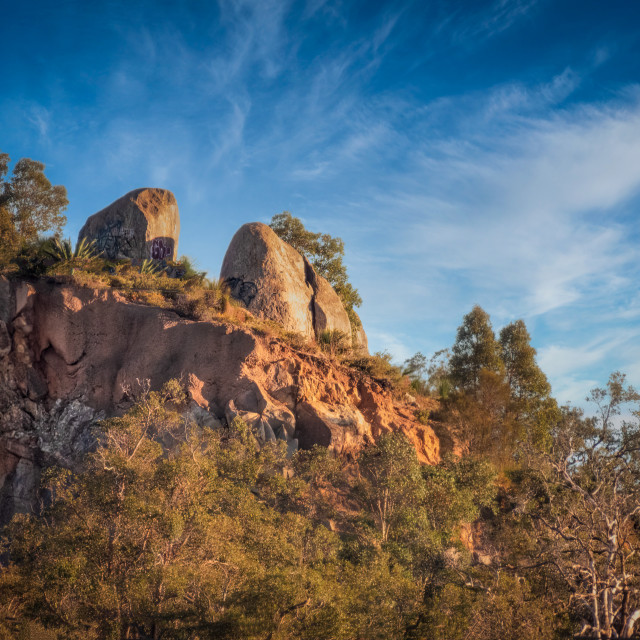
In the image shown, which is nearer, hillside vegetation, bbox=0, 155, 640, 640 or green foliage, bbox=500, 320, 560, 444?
hillside vegetation, bbox=0, 155, 640, 640

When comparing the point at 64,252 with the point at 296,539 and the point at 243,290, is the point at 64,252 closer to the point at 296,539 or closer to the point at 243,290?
the point at 243,290

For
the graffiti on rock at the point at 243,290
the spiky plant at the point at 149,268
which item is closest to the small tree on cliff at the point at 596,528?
the graffiti on rock at the point at 243,290

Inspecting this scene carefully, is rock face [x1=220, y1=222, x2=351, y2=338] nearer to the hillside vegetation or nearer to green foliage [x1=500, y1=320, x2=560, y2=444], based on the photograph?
the hillside vegetation

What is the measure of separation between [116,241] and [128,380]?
10.8 metres

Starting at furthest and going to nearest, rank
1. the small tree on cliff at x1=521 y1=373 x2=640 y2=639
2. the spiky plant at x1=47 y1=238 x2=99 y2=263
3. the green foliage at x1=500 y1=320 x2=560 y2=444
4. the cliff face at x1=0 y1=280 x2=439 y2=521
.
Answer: the green foliage at x1=500 y1=320 x2=560 y2=444, the spiky plant at x1=47 y1=238 x2=99 y2=263, the cliff face at x1=0 y1=280 x2=439 y2=521, the small tree on cliff at x1=521 y1=373 x2=640 y2=639

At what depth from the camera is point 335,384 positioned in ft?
72.4

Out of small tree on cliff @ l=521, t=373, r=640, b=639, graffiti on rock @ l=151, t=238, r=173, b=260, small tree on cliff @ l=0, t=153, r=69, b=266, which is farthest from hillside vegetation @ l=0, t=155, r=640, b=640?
small tree on cliff @ l=0, t=153, r=69, b=266

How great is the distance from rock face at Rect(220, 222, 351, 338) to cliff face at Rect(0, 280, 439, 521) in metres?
3.71

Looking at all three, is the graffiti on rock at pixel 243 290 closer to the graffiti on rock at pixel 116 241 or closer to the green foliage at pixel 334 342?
the green foliage at pixel 334 342

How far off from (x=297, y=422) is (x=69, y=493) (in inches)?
365

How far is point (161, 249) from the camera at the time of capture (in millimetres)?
29062

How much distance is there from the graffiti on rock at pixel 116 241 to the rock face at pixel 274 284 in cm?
526

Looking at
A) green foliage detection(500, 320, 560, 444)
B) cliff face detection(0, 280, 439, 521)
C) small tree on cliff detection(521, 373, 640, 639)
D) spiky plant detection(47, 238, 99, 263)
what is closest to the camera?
small tree on cliff detection(521, 373, 640, 639)

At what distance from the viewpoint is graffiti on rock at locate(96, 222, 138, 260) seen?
28.1 m
